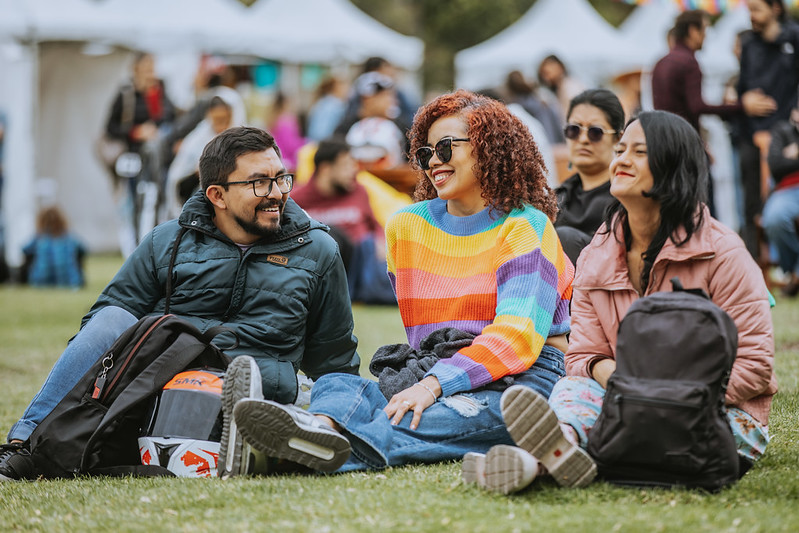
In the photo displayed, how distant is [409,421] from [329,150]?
256 inches

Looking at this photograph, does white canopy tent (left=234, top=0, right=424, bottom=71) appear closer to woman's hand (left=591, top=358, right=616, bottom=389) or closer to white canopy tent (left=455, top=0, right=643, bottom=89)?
white canopy tent (left=455, top=0, right=643, bottom=89)

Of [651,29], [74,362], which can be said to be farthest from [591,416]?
[651,29]

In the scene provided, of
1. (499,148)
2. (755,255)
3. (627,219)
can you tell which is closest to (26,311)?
(755,255)

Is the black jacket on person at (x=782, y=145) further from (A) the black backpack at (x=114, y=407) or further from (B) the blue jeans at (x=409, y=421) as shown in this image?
(A) the black backpack at (x=114, y=407)

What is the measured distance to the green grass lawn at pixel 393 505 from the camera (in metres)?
2.89

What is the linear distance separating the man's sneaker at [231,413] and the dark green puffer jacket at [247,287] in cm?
57

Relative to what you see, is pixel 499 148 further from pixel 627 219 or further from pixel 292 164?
pixel 292 164

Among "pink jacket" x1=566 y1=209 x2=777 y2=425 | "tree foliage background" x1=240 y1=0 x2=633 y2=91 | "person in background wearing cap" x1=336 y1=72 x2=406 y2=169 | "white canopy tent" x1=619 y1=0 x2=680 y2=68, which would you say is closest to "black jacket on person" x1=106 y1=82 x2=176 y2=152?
"person in background wearing cap" x1=336 y1=72 x2=406 y2=169

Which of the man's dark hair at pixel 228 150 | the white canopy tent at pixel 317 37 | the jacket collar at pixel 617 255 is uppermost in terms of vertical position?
the white canopy tent at pixel 317 37

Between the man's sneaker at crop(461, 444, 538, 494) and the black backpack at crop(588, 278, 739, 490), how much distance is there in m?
0.25

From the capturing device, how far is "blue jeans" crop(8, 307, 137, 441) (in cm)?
396

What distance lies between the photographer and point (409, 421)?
385 cm

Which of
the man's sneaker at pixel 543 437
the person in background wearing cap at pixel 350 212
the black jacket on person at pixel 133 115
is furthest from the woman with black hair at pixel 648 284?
the black jacket on person at pixel 133 115

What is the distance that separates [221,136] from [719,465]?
2.31 meters
